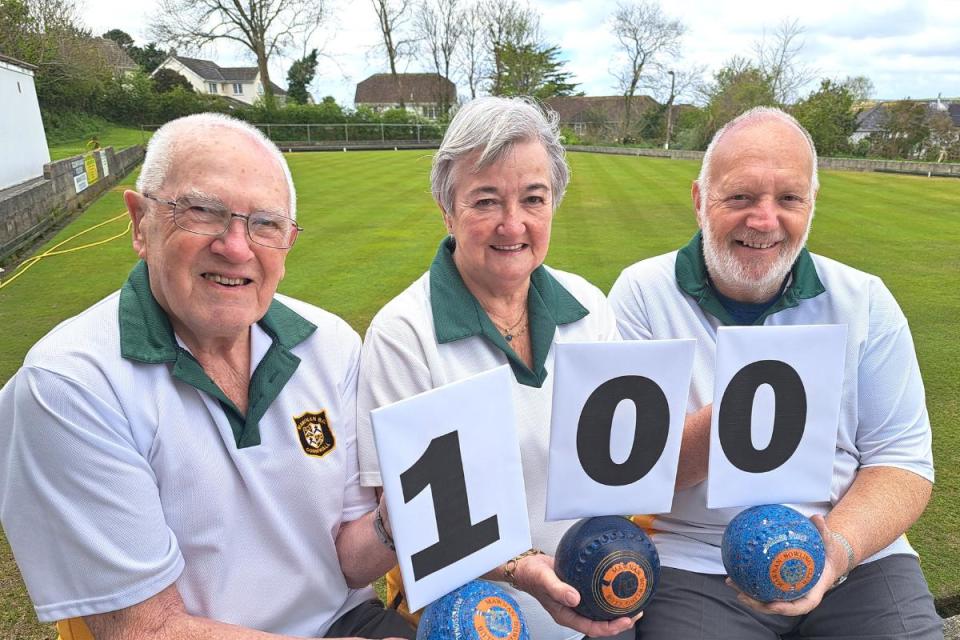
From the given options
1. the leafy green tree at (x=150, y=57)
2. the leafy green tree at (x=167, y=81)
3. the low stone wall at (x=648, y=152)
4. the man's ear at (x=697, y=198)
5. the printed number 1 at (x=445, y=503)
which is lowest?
the low stone wall at (x=648, y=152)

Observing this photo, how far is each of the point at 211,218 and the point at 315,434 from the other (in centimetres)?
68

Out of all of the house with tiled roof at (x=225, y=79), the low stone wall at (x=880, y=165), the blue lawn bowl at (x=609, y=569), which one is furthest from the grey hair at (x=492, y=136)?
the house with tiled roof at (x=225, y=79)

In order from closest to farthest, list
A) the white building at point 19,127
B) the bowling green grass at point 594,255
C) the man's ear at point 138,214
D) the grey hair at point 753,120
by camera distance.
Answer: the man's ear at point 138,214, the grey hair at point 753,120, the bowling green grass at point 594,255, the white building at point 19,127

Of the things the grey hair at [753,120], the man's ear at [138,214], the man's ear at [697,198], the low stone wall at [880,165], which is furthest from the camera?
the low stone wall at [880,165]

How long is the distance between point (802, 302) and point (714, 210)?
18.4 inches

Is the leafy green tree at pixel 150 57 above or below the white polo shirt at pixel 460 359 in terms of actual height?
above

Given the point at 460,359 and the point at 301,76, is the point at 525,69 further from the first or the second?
the point at 460,359

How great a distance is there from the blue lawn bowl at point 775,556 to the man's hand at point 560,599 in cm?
32

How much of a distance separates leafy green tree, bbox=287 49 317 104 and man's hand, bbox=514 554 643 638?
53.3 metres

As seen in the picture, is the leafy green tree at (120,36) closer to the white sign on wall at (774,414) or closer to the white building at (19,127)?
the white building at (19,127)

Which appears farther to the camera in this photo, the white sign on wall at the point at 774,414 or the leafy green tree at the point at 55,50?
the leafy green tree at the point at 55,50

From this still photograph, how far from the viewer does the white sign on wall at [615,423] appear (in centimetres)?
183

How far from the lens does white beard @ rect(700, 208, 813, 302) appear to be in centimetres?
233

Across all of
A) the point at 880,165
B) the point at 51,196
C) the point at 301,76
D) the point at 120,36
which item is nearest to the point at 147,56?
the point at 120,36
